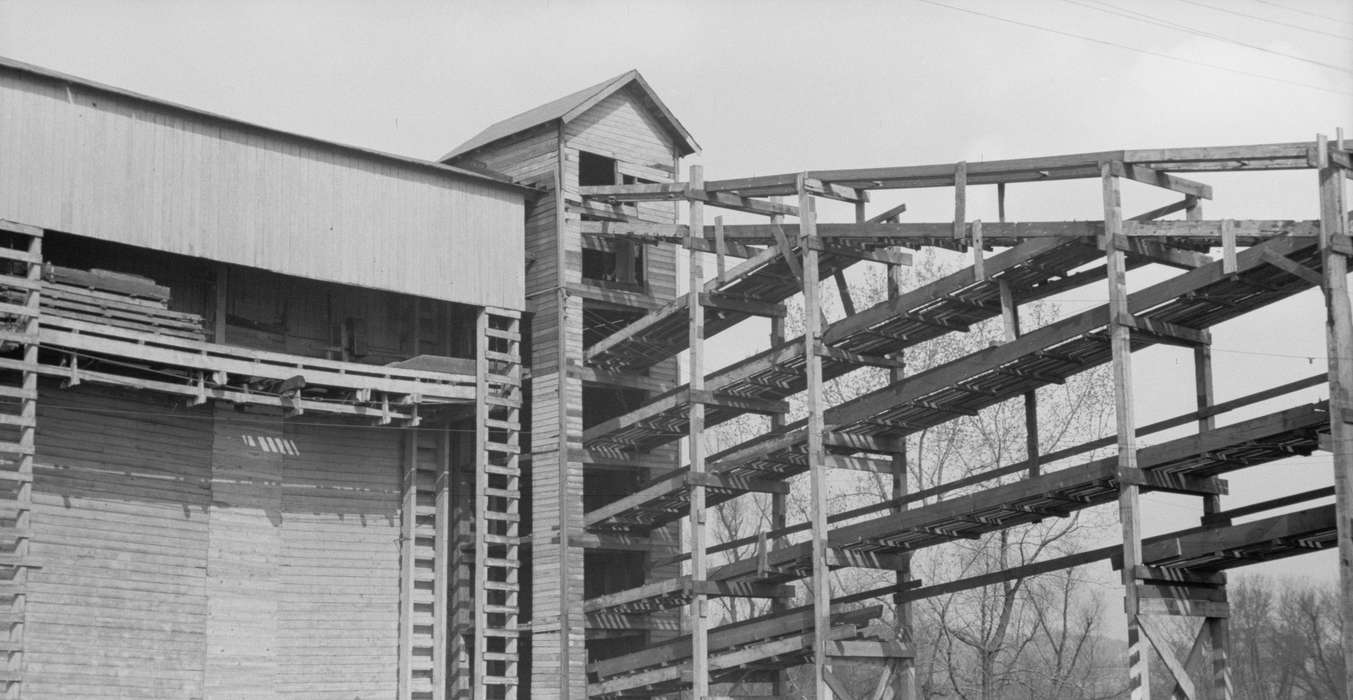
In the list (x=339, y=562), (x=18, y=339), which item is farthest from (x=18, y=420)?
(x=339, y=562)

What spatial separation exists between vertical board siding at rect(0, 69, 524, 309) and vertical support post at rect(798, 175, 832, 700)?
8933mm

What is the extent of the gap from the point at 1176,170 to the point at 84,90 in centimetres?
2131

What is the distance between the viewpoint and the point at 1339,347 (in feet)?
73.9

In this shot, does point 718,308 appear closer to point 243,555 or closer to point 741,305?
point 741,305

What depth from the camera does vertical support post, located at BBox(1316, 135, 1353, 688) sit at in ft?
72.2

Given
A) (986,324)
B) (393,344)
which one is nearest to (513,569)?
(393,344)

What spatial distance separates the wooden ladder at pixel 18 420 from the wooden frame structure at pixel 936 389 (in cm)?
1302

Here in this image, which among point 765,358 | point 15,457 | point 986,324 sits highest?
point 986,324

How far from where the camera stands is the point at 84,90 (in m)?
31.0

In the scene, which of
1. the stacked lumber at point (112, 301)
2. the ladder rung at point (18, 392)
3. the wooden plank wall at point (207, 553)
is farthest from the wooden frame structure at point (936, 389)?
the ladder rung at point (18, 392)

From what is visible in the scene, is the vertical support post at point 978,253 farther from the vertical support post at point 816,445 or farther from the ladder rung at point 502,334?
the ladder rung at point 502,334

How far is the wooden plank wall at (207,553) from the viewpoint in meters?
31.6

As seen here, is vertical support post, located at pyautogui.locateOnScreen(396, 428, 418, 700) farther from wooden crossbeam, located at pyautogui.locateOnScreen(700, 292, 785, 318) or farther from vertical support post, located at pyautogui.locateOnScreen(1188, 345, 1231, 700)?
vertical support post, located at pyautogui.locateOnScreen(1188, 345, 1231, 700)

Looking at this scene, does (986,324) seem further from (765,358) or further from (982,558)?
(765,358)
